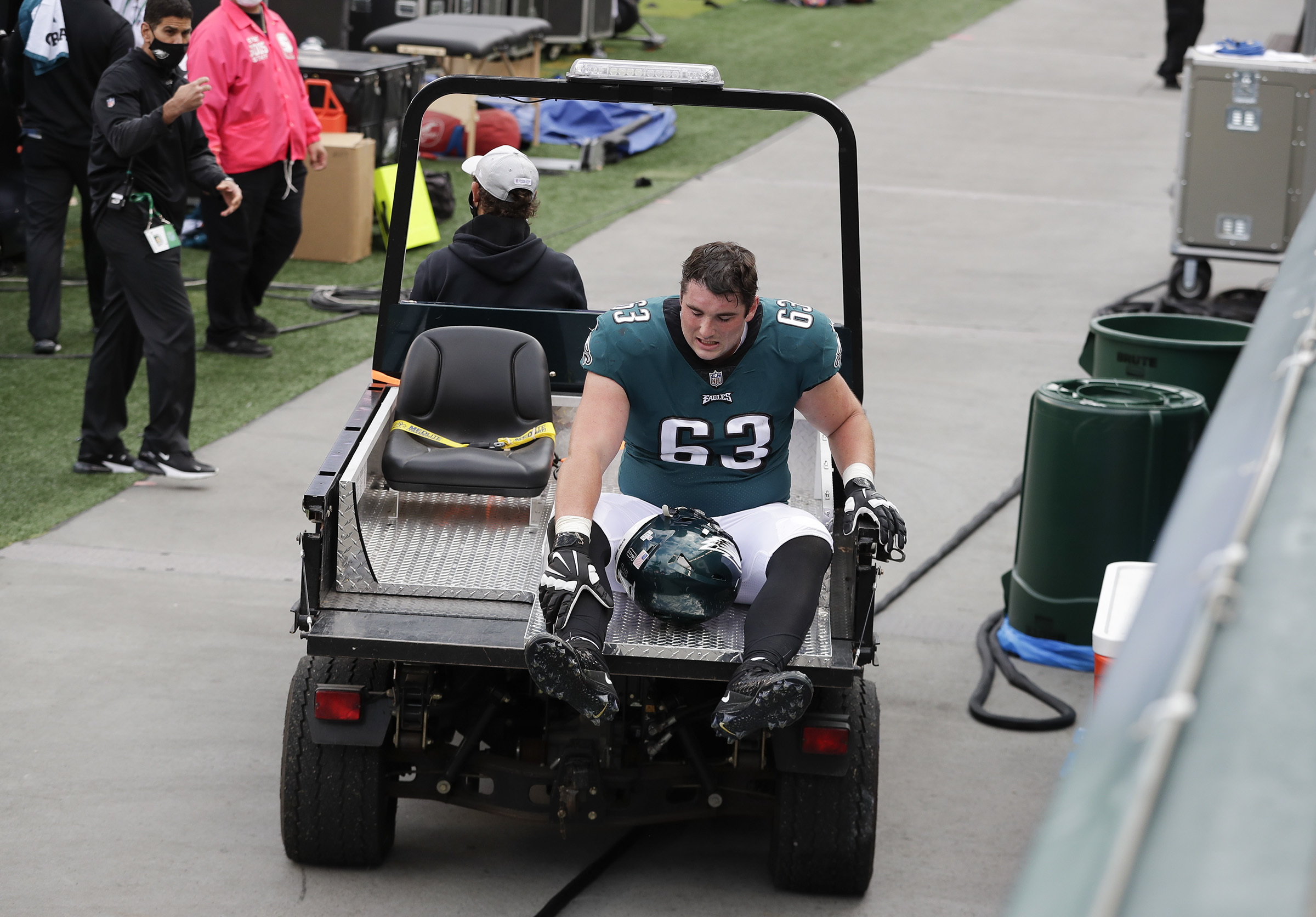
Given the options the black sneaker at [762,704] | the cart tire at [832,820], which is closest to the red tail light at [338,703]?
the black sneaker at [762,704]

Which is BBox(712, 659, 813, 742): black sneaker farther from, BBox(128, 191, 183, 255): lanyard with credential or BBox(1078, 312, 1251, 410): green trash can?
BBox(128, 191, 183, 255): lanyard with credential

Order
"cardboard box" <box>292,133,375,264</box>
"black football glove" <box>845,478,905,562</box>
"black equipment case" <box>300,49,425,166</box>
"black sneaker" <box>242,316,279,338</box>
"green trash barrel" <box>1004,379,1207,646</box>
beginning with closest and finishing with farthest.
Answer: "black football glove" <box>845,478,905,562</box>
"green trash barrel" <box>1004,379,1207,646</box>
"black sneaker" <box>242,316,279,338</box>
"cardboard box" <box>292,133,375,264</box>
"black equipment case" <box>300,49,425,166</box>

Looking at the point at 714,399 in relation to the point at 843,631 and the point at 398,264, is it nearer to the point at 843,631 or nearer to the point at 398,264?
the point at 843,631

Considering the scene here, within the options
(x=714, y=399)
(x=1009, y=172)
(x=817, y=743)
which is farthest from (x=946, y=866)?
(x=1009, y=172)

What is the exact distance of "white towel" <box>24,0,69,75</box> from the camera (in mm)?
8305

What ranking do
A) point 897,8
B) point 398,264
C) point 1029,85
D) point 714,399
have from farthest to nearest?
point 897,8 → point 1029,85 → point 398,264 → point 714,399

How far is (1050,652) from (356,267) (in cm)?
719

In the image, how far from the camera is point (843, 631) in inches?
155

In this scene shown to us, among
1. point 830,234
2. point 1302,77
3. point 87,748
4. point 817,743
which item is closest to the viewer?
point 817,743

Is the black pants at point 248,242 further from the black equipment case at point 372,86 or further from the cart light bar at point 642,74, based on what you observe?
the cart light bar at point 642,74

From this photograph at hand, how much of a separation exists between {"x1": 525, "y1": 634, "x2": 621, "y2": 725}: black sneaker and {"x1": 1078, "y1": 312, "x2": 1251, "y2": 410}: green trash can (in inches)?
130

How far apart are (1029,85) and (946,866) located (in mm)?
17830

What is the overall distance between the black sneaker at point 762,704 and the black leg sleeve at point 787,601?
111 mm

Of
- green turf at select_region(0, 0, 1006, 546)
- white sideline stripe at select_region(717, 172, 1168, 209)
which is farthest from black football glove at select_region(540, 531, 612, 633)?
white sideline stripe at select_region(717, 172, 1168, 209)
